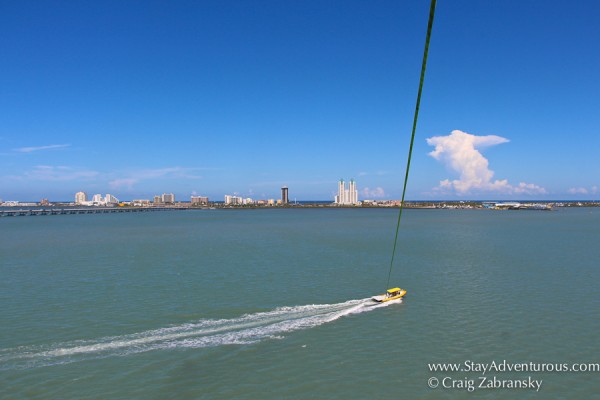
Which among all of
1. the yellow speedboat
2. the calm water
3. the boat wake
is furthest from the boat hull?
the boat wake

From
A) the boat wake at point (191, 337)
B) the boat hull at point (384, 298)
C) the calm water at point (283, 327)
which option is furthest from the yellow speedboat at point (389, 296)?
the boat wake at point (191, 337)

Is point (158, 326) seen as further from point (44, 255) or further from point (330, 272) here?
point (44, 255)

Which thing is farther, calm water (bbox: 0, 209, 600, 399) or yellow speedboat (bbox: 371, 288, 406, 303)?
yellow speedboat (bbox: 371, 288, 406, 303)

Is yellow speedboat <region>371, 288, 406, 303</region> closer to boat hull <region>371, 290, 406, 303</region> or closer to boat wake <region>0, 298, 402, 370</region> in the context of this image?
boat hull <region>371, 290, 406, 303</region>

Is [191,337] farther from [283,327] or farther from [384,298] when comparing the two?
[384,298]

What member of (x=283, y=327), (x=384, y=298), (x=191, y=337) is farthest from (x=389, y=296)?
(x=191, y=337)

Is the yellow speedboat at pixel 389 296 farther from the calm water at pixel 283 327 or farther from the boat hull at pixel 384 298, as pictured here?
the calm water at pixel 283 327
